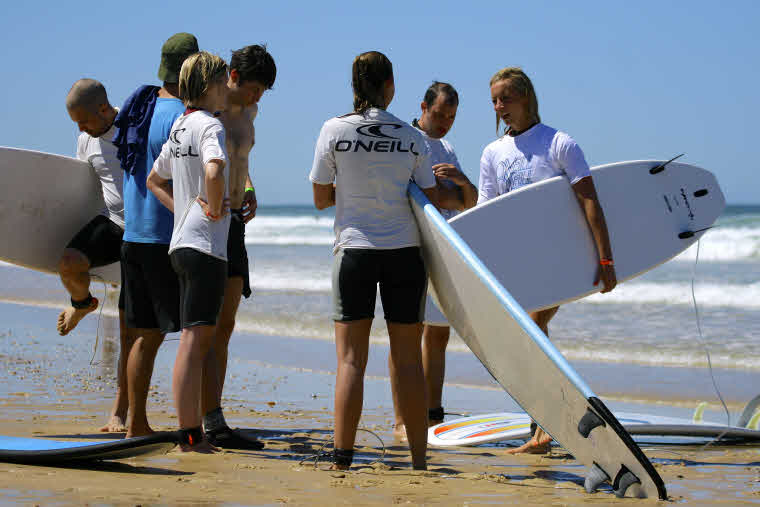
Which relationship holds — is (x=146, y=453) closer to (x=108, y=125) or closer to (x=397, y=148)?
(x=397, y=148)

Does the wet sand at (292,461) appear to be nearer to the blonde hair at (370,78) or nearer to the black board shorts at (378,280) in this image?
the black board shorts at (378,280)

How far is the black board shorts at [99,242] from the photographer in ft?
13.9

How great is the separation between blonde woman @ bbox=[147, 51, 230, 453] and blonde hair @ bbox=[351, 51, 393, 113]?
20.9 inches

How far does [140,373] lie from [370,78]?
59.8 inches

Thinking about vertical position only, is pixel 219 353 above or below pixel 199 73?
below

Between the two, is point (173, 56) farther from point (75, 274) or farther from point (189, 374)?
point (189, 374)

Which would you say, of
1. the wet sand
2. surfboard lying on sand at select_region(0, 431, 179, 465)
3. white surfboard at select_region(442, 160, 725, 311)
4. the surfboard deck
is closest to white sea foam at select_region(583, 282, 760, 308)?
the wet sand

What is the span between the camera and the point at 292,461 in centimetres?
330

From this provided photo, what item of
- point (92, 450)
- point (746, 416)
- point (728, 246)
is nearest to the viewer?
point (92, 450)

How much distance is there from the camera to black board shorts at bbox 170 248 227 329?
10.2ft

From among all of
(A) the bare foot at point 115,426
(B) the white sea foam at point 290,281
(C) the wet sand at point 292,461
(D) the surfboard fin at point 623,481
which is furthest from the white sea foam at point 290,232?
(D) the surfboard fin at point 623,481

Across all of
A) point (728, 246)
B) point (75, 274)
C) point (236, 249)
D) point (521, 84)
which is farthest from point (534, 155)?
point (728, 246)

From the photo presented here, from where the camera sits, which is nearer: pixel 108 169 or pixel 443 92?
pixel 443 92

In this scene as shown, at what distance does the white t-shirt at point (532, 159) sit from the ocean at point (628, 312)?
11.4 ft
